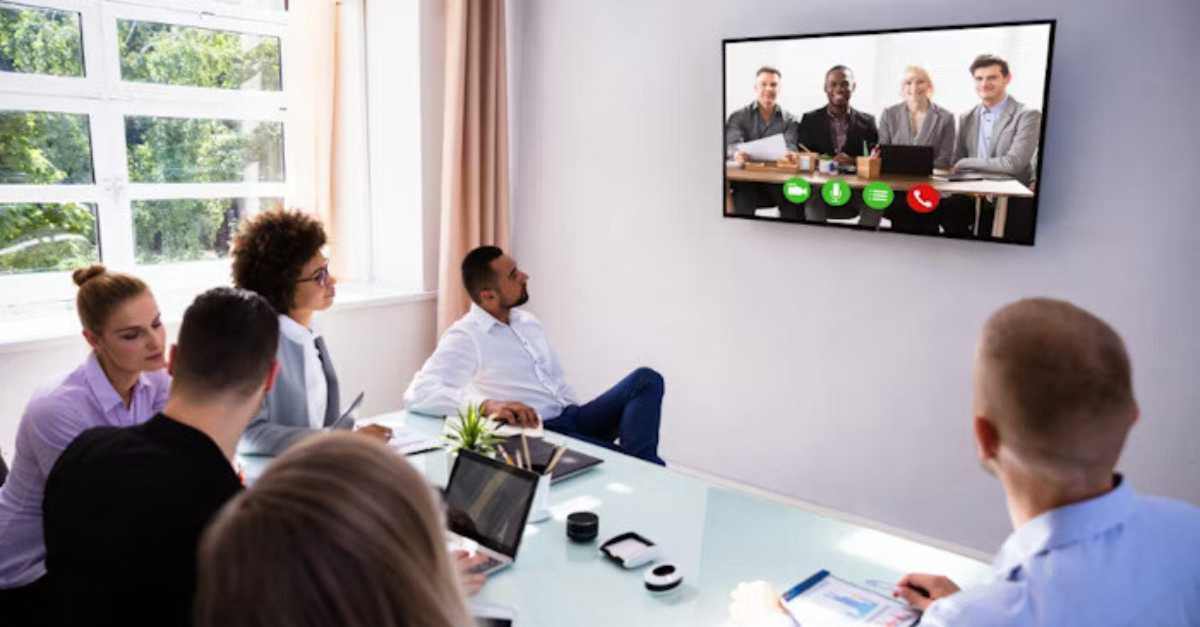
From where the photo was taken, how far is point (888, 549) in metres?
1.89

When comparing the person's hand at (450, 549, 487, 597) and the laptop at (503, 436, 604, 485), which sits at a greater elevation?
the laptop at (503, 436, 604, 485)

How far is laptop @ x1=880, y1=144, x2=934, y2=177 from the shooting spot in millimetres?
3191

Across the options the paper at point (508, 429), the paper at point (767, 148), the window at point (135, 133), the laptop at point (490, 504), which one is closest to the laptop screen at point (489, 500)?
the laptop at point (490, 504)

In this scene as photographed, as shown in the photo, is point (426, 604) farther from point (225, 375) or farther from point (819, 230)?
point (819, 230)

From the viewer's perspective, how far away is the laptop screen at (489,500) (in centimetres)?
181

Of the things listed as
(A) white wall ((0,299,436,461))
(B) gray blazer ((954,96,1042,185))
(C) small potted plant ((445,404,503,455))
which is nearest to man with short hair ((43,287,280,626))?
(C) small potted plant ((445,404,503,455))

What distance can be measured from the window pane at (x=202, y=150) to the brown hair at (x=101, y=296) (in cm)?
175

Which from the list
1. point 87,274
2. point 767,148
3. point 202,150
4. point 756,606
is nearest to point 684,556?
point 756,606

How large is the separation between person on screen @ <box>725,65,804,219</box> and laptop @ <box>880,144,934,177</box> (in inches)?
15.0

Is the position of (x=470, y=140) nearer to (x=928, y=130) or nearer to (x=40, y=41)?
(x=40, y=41)

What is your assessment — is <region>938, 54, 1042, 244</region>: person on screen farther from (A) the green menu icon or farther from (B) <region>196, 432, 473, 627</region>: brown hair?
(B) <region>196, 432, 473, 627</region>: brown hair

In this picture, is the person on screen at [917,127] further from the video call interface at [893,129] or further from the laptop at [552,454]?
the laptop at [552,454]

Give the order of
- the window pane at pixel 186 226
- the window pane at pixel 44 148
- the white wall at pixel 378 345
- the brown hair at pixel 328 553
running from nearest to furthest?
the brown hair at pixel 328 553 → the window pane at pixel 44 148 → the window pane at pixel 186 226 → the white wall at pixel 378 345

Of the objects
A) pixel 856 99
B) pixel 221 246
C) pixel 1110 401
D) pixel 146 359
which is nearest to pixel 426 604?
pixel 1110 401
